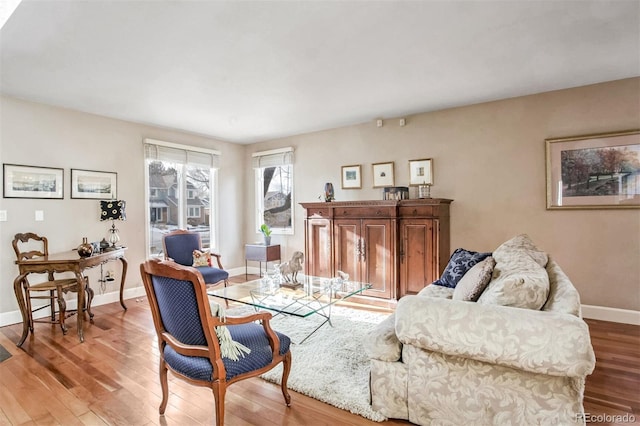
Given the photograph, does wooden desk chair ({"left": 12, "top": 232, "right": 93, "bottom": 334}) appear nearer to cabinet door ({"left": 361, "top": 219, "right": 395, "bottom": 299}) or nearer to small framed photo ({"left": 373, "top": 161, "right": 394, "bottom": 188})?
cabinet door ({"left": 361, "top": 219, "right": 395, "bottom": 299})

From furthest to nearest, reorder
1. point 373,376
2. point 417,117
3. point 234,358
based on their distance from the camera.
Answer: point 417,117
point 373,376
point 234,358

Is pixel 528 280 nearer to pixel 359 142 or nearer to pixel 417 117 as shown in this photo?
pixel 417 117

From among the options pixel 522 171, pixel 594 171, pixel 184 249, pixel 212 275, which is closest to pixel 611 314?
pixel 594 171

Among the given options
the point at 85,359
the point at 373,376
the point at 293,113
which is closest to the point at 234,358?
the point at 373,376

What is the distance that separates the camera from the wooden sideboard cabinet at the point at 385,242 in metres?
4.01

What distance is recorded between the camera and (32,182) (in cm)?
385

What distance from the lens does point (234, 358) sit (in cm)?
175

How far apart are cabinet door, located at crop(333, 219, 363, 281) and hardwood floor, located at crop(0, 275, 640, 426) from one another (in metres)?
2.30

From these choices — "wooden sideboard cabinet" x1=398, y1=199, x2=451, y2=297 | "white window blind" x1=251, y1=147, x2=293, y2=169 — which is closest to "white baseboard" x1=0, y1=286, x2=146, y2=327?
"white window blind" x1=251, y1=147, x2=293, y2=169

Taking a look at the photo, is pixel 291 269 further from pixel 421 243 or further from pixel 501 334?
pixel 501 334

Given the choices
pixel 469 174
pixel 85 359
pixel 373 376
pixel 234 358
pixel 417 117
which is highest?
pixel 417 117

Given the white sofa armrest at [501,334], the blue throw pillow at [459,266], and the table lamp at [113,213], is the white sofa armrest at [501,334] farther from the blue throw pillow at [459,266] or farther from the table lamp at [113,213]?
the table lamp at [113,213]

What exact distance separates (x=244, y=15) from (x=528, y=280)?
237 centimetres

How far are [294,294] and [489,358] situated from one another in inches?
72.6
